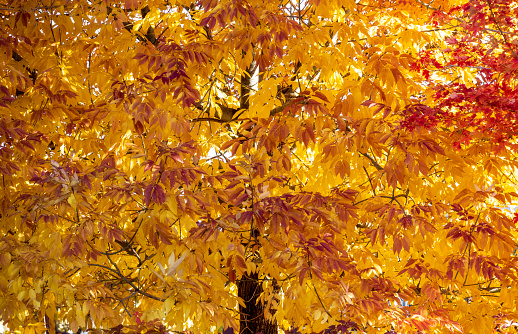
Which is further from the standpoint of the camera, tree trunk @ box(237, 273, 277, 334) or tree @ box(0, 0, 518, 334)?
tree trunk @ box(237, 273, 277, 334)

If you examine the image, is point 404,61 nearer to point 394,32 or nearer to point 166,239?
point 394,32

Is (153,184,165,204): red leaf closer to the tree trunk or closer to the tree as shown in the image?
the tree

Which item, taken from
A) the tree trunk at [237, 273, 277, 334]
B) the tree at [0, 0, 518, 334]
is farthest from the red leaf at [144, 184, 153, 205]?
the tree trunk at [237, 273, 277, 334]

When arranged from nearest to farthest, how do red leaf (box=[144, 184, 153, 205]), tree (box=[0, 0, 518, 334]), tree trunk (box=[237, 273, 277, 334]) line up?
red leaf (box=[144, 184, 153, 205])
tree (box=[0, 0, 518, 334])
tree trunk (box=[237, 273, 277, 334])

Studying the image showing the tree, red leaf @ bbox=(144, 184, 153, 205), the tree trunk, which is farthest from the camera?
the tree trunk

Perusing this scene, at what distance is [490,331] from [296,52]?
299 centimetres

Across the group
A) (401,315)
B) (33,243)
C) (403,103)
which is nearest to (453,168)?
(403,103)

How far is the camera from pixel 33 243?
136 inches

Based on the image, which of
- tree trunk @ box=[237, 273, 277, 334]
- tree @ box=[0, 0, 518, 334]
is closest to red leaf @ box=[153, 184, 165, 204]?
tree @ box=[0, 0, 518, 334]

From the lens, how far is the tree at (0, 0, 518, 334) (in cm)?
286

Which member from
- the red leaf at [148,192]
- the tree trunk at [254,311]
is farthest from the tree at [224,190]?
the tree trunk at [254,311]

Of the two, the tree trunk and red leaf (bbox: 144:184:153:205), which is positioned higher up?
red leaf (bbox: 144:184:153:205)

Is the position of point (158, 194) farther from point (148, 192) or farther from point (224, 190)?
point (224, 190)

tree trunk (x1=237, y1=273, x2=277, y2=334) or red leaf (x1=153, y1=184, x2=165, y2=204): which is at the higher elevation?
red leaf (x1=153, y1=184, x2=165, y2=204)
